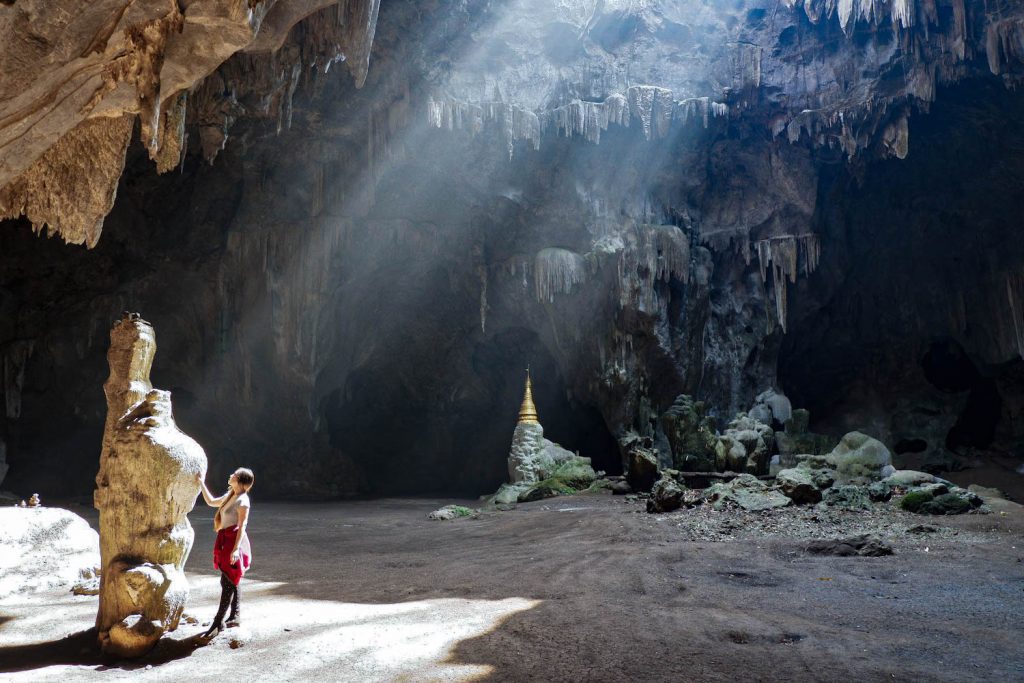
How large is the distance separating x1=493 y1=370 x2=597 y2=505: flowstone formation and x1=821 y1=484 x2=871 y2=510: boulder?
17.7 ft

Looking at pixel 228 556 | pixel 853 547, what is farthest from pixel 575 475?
pixel 228 556

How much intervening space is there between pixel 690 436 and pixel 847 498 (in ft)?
20.7

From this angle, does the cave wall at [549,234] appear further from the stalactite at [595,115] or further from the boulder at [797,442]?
the boulder at [797,442]

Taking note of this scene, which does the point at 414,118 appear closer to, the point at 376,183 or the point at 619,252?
the point at 376,183

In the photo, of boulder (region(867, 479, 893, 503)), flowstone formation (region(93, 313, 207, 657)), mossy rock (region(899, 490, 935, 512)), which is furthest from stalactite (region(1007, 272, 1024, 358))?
flowstone formation (region(93, 313, 207, 657))

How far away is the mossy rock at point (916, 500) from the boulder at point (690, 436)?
5.79 meters

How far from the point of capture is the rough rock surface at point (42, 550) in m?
6.06

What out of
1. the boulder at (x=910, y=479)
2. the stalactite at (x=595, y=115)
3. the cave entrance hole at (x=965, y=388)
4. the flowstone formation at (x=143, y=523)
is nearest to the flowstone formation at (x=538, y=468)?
the boulder at (x=910, y=479)

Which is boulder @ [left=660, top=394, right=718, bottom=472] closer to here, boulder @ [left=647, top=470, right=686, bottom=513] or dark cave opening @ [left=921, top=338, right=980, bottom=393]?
boulder @ [left=647, top=470, right=686, bottom=513]

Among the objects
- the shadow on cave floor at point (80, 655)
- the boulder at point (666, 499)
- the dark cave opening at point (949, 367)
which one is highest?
the dark cave opening at point (949, 367)

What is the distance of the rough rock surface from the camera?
6062mm

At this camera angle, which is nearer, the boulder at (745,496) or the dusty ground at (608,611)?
the dusty ground at (608,611)

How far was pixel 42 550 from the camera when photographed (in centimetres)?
639

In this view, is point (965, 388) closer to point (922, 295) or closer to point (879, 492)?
point (922, 295)
